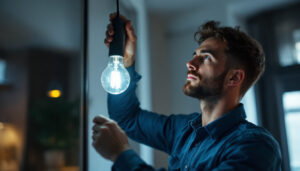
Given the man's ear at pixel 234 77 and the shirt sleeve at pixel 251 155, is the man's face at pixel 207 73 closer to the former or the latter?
the man's ear at pixel 234 77

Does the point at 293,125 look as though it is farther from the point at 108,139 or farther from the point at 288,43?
the point at 108,139

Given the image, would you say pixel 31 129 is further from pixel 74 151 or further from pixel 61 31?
pixel 61 31

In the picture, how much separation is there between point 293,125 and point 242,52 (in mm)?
1372

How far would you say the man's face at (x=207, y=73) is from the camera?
0.92m

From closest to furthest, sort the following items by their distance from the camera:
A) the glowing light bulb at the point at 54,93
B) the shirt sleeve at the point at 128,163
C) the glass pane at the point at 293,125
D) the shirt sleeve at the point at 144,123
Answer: the shirt sleeve at the point at 128,163, the glowing light bulb at the point at 54,93, the shirt sleeve at the point at 144,123, the glass pane at the point at 293,125

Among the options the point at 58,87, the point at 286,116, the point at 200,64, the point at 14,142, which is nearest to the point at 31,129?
the point at 14,142

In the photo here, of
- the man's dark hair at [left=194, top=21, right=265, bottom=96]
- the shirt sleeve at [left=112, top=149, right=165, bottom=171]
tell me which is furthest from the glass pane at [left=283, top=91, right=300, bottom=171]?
the shirt sleeve at [left=112, top=149, right=165, bottom=171]

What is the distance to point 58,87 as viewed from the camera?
84 centimetres

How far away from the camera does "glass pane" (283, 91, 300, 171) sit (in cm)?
205

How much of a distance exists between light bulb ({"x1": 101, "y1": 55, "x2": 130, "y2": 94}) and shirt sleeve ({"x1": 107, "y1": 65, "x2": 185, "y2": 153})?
315mm

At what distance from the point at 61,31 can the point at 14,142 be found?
1.24 ft

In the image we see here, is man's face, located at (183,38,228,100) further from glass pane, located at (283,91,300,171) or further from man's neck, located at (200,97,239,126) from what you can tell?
glass pane, located at (283,91,300,171)

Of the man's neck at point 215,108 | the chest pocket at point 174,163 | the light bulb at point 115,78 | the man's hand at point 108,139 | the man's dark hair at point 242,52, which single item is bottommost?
the chest pocket at point 174,163

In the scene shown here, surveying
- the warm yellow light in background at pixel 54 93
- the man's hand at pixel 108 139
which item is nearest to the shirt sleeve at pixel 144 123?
the warm yellow light in background at pixel 54 93
